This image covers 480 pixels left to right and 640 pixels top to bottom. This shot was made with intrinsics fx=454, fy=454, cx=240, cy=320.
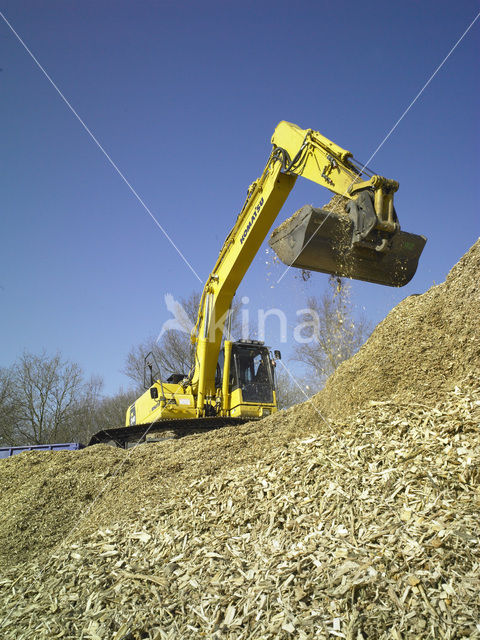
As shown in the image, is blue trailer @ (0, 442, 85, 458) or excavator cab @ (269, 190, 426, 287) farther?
blue trailer @ (0, 442, 85, 458)

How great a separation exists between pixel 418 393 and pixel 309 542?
2027 mm

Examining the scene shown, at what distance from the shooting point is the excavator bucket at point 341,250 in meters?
6.04

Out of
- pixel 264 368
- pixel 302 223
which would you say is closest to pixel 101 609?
pixel 302 223

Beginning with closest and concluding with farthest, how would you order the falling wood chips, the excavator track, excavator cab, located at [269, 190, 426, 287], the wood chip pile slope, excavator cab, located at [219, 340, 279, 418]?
1. the falling wood chips
2. the wood chip pile slope
3. excavator cab, located at [269, 190, 426, 287]
4. the excavator track
5. excavator cab, located at [219, 340, 279, 418]

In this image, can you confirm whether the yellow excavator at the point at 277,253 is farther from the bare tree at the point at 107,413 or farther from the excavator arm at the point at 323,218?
the bare tree at the point at 107,413

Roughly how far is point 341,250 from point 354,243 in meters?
0.26

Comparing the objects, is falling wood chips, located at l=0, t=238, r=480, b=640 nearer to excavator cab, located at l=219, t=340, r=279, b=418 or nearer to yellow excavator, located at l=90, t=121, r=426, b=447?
yellow excavator, located at l=90, t=121, r=426, b=447

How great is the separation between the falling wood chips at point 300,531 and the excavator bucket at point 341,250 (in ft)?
Answer: 2.61

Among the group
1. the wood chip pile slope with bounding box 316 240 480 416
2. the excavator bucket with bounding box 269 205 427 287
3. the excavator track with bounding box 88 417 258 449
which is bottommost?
the excavator track with bounding box 88 417 258 449

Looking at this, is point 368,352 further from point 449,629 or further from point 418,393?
point 449,629

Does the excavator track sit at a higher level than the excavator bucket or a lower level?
lower

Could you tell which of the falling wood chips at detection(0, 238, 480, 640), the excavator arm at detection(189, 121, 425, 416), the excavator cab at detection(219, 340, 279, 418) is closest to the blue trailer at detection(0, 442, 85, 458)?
the excavator cab at detection(219, 340, 279, 418)

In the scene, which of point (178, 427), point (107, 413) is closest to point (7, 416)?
point (107, 413)

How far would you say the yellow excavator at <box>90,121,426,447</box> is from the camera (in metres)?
6.00
